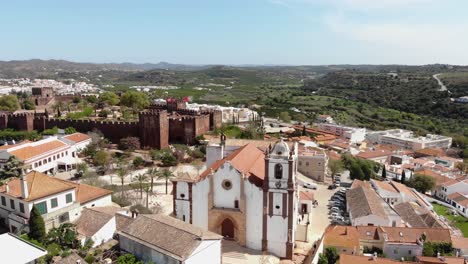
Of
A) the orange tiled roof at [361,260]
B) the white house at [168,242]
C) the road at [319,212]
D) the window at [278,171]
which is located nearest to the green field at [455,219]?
the road at [319,212]

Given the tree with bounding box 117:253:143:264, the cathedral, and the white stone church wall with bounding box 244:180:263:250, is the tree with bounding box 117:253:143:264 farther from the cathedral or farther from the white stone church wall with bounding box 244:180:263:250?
the white stone church wall with bounding box 244:180:263:250

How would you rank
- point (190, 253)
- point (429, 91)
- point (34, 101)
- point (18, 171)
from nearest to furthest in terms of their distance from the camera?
point (190, 253) → point (18, 171) → point (34, 101) → point (429, 91)

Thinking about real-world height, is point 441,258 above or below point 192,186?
below

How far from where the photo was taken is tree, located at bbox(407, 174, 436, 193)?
169 ft

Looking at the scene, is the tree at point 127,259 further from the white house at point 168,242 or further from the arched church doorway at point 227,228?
the arched church doorway at point 227,228

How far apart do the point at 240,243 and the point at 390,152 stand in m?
50.0

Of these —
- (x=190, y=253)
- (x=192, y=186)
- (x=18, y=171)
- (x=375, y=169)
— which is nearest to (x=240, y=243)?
(x=192, y=186)

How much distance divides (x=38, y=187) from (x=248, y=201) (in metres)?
14.1

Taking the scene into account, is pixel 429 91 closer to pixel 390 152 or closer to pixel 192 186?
pixel 390 152

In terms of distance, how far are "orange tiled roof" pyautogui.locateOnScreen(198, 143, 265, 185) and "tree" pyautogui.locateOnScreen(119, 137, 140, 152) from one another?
82.0 feet

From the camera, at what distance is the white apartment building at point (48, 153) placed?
40.1m

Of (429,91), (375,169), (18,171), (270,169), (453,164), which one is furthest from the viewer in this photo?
(429,91)

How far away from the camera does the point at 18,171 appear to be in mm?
34344

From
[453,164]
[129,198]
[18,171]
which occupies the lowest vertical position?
[453,164]
